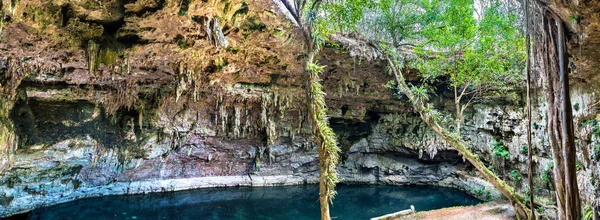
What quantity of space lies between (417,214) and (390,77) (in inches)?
216

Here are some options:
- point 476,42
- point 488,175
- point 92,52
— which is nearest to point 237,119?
point 92,52

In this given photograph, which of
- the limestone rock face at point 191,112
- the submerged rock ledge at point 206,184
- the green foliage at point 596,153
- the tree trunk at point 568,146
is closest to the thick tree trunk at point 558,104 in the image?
the tree trunk at point 568,146

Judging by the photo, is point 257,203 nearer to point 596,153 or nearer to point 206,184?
point 206,184

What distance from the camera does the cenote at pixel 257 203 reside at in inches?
434

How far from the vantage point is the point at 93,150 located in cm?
1202

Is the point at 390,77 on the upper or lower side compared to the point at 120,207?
upper

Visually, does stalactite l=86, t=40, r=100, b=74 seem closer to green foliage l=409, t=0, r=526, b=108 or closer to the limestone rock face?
the limestone rock face

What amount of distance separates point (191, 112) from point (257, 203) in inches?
192

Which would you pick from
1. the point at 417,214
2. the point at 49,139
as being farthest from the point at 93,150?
the point at 417,214

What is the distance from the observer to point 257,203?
12906mm

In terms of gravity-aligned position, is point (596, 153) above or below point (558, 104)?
below

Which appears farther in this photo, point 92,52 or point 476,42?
point 476,42

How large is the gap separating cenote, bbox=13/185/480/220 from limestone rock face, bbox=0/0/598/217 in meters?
0.81

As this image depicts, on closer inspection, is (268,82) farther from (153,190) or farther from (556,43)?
Answer: (556,43)
